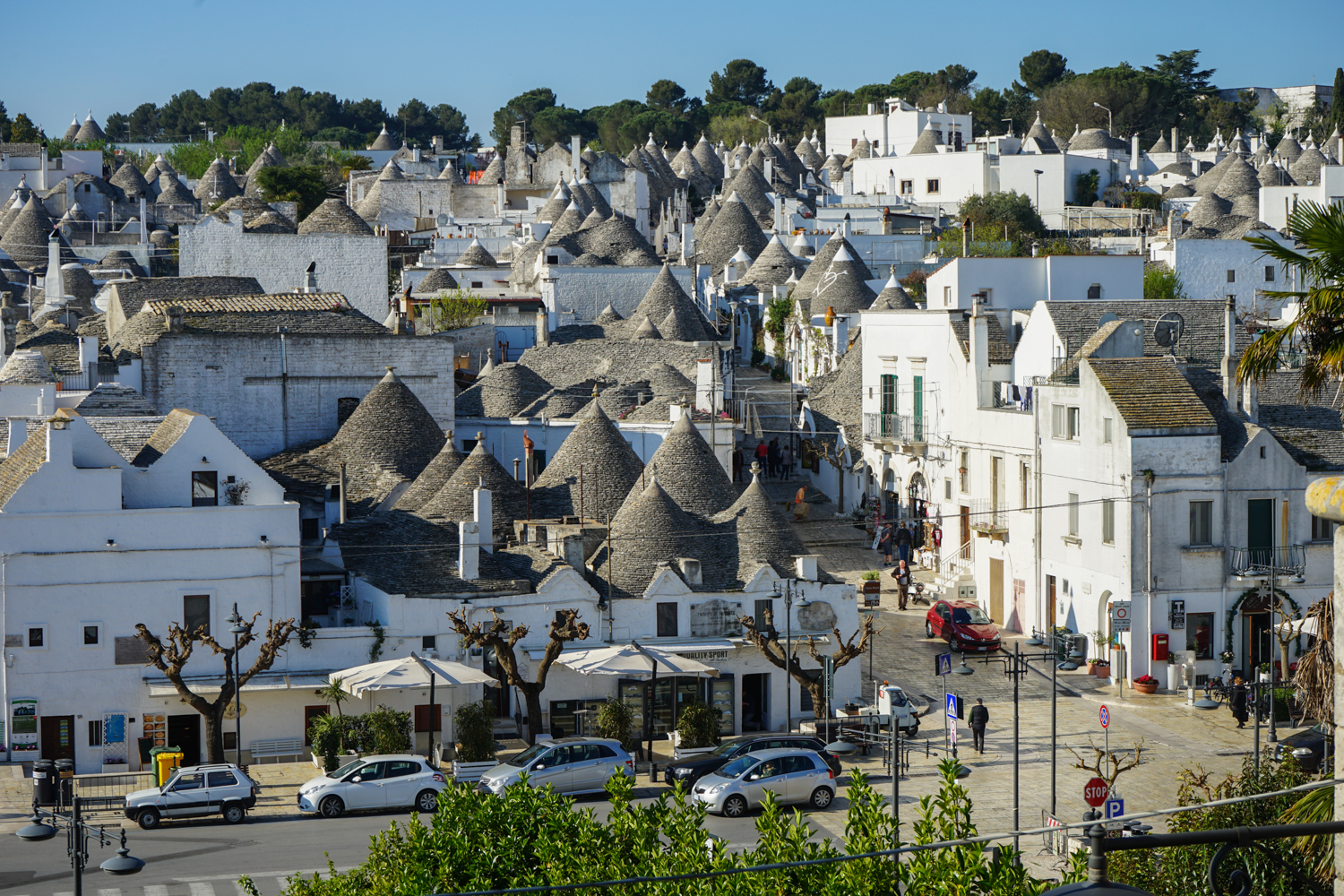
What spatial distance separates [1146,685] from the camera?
40.8 m

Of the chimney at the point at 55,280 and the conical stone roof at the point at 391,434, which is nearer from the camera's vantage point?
the conical stone roof at the point at 391,434

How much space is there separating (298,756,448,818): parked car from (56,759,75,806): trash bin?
13.7ft

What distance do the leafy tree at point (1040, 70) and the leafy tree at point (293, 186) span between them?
271 feet

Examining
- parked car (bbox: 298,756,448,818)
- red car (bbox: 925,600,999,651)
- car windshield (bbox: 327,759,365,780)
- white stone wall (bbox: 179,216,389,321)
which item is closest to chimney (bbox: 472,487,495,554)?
parked car (bbox: 298,756,448,818)

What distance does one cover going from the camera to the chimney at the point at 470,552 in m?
38.7

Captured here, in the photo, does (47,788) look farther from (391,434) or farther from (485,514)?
(391,434)

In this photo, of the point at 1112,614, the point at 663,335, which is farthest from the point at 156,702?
the point at 663,335

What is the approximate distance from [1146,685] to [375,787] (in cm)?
1872

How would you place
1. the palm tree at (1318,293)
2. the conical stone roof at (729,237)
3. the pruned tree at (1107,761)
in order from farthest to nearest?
the conical stone roof at (729,237) → the pruned tree at (1107,761) → the palm tree at (1318,293)

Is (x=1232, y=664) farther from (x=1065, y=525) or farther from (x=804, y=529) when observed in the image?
(x=804, y=529)

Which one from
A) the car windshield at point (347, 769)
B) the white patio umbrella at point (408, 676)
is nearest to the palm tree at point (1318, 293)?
the car windshield at point (347, 769)

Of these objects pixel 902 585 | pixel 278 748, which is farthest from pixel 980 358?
pixel 278 748

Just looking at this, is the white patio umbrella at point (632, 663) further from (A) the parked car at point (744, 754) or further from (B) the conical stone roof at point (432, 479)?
(B) the conical stone roof at point (432, 479)

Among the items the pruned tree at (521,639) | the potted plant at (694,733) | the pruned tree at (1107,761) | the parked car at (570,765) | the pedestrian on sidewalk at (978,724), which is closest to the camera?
the parked car at (570,765)
